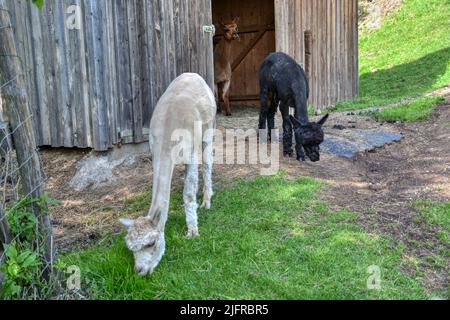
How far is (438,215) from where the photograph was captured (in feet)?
16.6

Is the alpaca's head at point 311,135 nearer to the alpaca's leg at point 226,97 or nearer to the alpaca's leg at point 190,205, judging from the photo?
the alpaca's leg at point 190,205

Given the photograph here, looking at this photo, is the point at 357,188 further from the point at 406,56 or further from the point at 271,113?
the point at 406,56

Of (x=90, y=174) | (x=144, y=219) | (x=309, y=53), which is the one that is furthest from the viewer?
(x=309, y=53)

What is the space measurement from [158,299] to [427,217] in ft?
9.89

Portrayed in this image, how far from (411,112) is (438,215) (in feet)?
20.0

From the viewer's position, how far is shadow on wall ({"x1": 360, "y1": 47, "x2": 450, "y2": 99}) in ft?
50.3

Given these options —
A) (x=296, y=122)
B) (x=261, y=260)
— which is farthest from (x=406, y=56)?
(x=261, y=260)

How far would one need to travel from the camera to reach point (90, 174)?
22.2 ft

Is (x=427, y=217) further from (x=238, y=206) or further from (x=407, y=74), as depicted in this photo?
(x=407, y=74)

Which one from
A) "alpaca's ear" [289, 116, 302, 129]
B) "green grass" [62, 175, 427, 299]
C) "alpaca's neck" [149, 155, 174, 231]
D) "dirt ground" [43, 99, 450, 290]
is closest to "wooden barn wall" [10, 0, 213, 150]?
"dirt ground" [43, 99, 450, 290]

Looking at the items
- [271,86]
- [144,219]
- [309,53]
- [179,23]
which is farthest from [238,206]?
[309,53]

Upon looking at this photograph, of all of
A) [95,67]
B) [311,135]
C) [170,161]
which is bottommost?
[311,135]

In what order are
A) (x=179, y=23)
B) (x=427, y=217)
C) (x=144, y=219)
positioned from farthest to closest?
(x=179, y=23), (x=427, y=217), (x=144, y=219)

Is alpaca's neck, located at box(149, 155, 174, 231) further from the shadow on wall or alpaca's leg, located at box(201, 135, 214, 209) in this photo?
the shadow on wall
